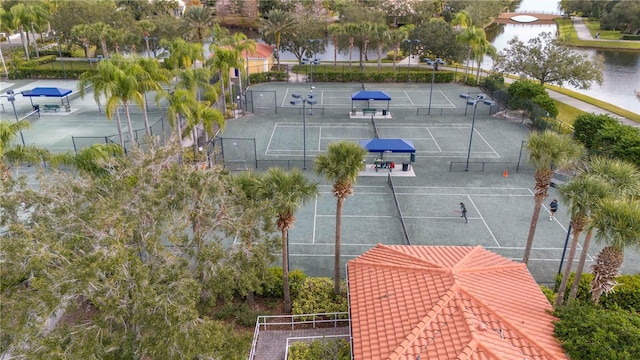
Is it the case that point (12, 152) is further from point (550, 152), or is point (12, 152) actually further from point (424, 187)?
point (550, 152)

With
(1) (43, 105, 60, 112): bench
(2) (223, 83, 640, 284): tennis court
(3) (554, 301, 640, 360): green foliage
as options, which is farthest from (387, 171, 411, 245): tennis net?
(1) (43, 105, 60, 112): bench

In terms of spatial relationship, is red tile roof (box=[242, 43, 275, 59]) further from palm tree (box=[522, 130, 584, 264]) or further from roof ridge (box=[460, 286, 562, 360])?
roof ridge (box=[460, 286, 562, 360])

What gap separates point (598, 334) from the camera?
42.4 ft

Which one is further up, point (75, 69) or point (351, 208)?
point (75, 69)

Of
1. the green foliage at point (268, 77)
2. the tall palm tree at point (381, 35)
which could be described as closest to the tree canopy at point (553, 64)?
the tall palm tree at point (381, 35)

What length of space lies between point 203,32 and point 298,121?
75.3ft

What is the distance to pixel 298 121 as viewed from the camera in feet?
143

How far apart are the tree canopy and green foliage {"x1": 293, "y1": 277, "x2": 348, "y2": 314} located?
4018 cm

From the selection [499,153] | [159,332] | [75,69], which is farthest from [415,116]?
[75,69]

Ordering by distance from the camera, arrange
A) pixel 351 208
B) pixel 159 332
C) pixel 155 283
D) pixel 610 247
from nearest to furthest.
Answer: pixel 159 332 < pixel 155 283 < pixel 610 247 < pixel 351 208

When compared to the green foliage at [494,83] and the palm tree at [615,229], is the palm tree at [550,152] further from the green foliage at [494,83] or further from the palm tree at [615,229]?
the green foliage at [494,83]

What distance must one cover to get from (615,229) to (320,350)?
10037mm

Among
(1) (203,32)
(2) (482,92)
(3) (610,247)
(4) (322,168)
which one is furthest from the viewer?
(1) (203,32)

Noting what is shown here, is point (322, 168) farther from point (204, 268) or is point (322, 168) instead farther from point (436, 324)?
point (436, 324)
